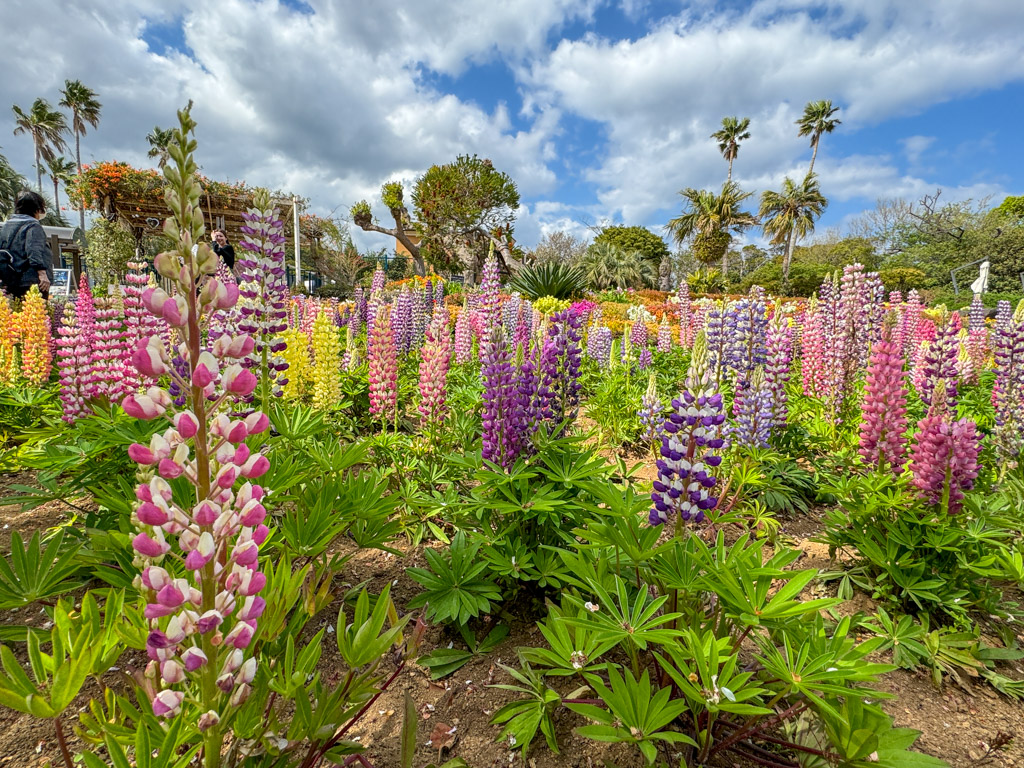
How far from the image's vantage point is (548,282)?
43.3ft

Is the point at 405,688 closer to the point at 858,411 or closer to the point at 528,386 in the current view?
the point at 528,386

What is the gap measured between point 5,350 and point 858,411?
24.7 ft

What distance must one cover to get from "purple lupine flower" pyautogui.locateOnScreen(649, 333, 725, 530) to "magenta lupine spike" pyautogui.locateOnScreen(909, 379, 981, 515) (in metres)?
1.26

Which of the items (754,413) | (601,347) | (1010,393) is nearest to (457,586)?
(754,413)

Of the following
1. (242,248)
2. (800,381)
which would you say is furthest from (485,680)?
(800,381)

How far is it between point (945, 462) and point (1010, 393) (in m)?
1.82

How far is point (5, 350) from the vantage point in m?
4.12

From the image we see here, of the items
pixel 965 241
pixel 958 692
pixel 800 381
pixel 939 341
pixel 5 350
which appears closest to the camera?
pixel 958 692

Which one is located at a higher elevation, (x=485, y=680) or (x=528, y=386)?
(x=528, y=386)

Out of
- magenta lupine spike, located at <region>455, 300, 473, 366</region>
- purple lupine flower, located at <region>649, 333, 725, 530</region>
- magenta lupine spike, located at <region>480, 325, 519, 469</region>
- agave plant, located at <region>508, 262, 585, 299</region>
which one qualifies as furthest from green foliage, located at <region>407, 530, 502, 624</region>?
agave plant, located at <region>508, 262, 585, 299</region>

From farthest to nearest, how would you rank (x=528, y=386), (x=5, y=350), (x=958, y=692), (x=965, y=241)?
1. (x=965, y=241)
2. (x=5, y=350)
3. (x=528, y=386)
4. (x=958, y=692)

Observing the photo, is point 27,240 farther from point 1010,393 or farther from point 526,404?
point 1010,393

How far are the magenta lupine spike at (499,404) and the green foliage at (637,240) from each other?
4021 cm

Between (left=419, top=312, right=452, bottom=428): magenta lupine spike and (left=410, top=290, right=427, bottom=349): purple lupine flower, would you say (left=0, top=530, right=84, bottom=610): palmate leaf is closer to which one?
(left=419, top=312, right=452, bottom=428): magenta lupine spike
